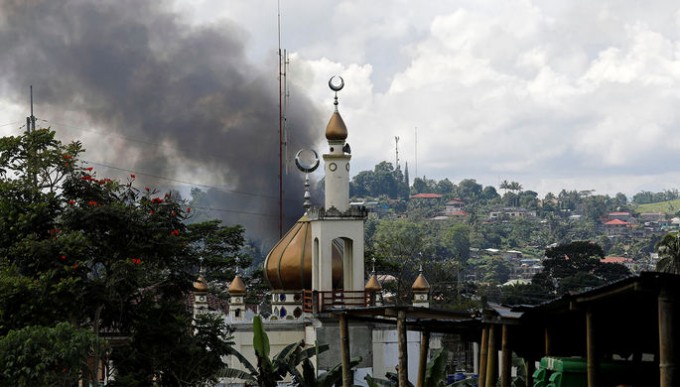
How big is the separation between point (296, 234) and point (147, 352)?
46.2 feet

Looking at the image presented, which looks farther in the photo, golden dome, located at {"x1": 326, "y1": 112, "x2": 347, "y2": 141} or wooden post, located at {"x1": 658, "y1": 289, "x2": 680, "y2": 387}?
golden dome, located at {"x1": 326, "y1": 112, "x2": 347, "y2": 141}

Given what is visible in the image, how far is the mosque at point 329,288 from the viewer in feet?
139

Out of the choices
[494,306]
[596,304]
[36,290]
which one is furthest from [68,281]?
[596,304]

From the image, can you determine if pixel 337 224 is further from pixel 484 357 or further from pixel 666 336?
pixel 666 336

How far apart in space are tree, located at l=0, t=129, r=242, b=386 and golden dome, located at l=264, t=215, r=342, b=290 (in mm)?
11644

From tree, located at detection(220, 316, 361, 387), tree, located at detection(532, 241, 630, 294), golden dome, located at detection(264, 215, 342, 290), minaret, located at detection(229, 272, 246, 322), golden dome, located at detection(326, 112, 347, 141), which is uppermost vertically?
golden dome, located at detection(326, 112, 347, 141)

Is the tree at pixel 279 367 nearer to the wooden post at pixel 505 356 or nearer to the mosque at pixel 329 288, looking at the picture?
the mosque at pixel 329 288

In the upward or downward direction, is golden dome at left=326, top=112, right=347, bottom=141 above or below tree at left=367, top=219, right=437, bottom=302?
above

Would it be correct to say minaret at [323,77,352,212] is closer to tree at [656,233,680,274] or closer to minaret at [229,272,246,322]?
minaret at [229,272,246,322]

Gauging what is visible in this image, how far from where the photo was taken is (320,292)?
42375 millimetres

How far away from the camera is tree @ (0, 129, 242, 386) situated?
29828 mm

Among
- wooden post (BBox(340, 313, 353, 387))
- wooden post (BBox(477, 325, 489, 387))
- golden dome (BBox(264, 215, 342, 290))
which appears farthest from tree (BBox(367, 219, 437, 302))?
wooden post (BBox(477, 325, 489, 387))

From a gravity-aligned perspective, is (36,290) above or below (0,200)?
below

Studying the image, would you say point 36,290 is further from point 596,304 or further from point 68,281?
point 596,304
